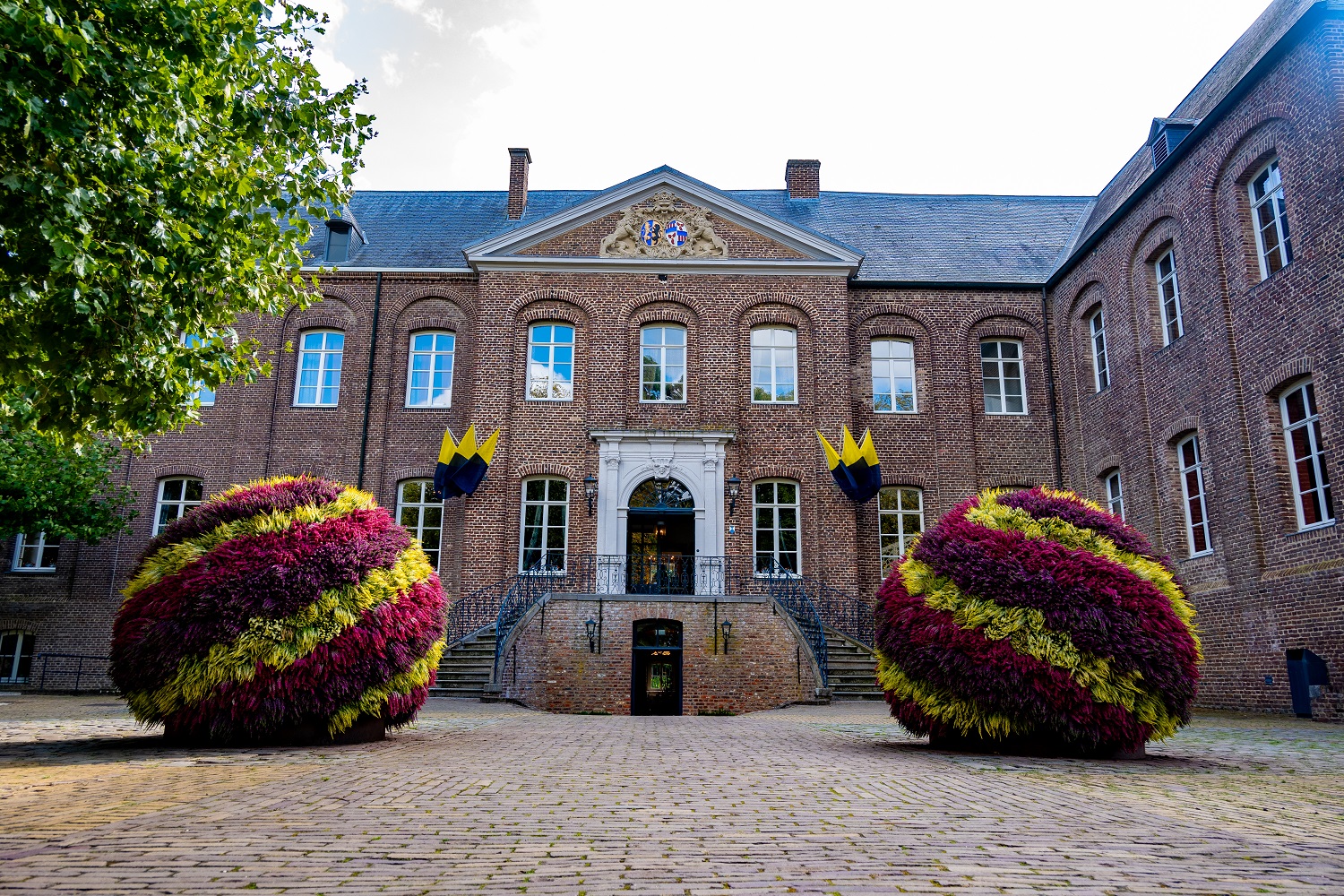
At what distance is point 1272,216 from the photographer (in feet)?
47.4

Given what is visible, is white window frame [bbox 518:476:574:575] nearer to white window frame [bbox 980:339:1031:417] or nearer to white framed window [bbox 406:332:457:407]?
white framed window [bbox 406:332:457:407]

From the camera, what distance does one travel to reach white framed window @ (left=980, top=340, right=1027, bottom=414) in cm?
2195

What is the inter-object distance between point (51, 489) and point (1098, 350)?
21.6m

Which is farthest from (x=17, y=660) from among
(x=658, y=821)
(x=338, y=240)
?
(x=658, y=821)

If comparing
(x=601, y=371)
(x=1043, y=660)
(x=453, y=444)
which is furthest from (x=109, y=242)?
(x=601, y=371)

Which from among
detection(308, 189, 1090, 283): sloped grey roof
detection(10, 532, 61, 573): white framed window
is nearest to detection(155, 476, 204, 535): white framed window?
detection(10, 532, 61, 573): white framed window

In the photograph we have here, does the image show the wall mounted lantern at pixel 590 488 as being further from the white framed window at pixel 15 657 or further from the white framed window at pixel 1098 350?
the white framed window at pixel 15 657

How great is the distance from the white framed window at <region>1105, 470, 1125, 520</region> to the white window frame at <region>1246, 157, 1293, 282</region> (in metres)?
5.69

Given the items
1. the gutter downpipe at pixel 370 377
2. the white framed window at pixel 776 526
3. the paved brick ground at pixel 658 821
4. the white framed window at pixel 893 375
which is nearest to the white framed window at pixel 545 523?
the gutter downpipe at pixel 370 377

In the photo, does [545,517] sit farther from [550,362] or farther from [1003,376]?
[1003,376]

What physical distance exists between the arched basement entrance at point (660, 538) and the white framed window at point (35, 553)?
12.9 m

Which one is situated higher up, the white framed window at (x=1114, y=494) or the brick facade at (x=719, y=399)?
the brick facade at (x=719, y=399)

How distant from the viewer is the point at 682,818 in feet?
15.5

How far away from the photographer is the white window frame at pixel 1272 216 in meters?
14.1
